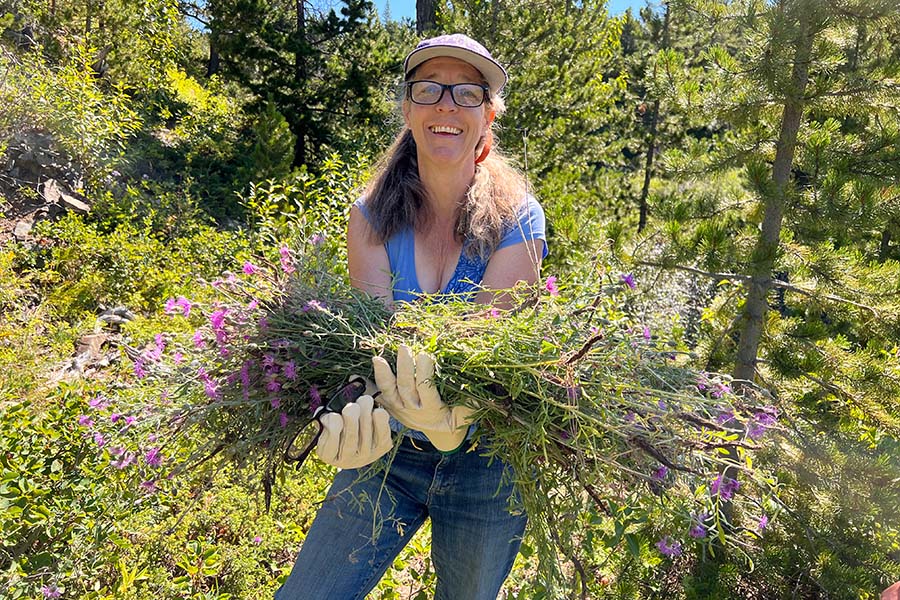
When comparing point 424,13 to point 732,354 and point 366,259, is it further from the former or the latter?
point 366,259

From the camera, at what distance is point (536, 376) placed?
44.6 inches

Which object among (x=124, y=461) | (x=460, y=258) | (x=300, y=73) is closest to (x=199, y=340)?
(x=124, y=461)

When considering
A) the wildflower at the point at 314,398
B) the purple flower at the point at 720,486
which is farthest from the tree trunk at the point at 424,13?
the purple flower at the point at 720,486

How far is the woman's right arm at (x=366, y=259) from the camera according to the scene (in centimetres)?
160

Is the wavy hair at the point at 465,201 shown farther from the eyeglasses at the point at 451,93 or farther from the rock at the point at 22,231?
the rock at the point at 22,231

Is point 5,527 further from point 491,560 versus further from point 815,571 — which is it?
point 815,571

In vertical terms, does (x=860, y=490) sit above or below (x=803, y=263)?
below

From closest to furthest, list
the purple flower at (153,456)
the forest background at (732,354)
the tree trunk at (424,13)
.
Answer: the purple flower at (153,456)
the forest background at (732,354)
the tree trunk at (424,13)

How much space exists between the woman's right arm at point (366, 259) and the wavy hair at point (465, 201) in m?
0.03

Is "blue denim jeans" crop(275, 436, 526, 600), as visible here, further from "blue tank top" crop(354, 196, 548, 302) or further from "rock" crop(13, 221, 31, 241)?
"rock" crop(13, 221, 31, 241)

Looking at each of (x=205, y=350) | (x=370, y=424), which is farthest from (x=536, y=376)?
(x=205, y=350)

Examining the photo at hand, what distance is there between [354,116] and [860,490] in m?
6.60

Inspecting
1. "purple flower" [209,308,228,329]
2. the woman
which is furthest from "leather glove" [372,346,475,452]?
"purple flower" [209,308,228,329]

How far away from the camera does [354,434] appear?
1220mm
